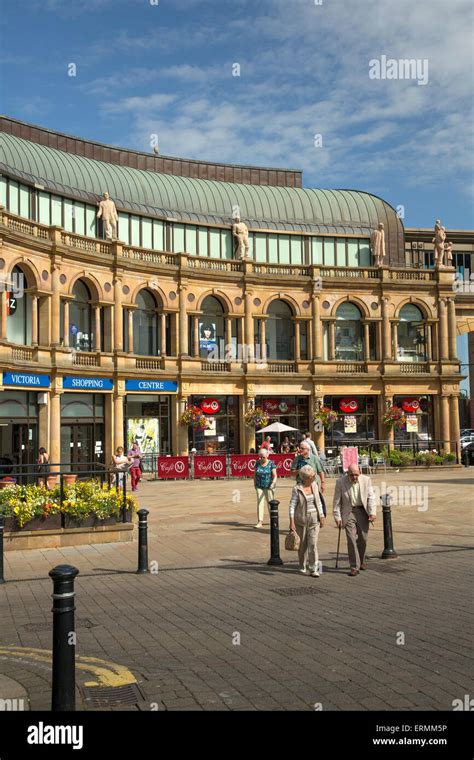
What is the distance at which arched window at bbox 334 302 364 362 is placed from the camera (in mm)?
47000

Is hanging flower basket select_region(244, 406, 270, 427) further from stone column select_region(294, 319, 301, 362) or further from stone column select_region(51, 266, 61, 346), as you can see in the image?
stone column select_region(51, 266, 61, 346)

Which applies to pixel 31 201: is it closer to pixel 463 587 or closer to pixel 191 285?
pixel 191 285

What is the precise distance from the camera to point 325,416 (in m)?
43.4

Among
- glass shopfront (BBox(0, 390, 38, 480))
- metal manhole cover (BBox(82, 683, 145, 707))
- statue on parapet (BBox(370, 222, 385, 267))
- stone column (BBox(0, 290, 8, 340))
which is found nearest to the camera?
metal manhole cover (BBox(82, 683, 145, 707))

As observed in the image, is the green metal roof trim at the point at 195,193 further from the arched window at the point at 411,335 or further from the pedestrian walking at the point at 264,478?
the pedestrian walking at the point at 264,478

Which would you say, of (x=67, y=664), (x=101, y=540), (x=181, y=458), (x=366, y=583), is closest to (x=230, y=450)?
(x=181, y=458)

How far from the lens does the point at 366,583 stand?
1168cm

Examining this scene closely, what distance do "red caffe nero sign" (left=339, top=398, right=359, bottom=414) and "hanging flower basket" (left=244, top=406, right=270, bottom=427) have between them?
5.93m

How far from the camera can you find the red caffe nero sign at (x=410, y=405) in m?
47.4

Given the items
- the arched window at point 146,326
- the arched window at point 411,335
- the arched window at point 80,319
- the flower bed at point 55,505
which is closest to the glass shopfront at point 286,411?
the arched window at point 146,326

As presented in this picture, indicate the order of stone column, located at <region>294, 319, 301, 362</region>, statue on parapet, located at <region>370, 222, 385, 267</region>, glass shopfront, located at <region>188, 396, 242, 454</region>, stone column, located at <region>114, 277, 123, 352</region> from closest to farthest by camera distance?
stone column, located at <region>114, 277, 123, 352</region>, glass shopfront, located at <region>188, 396, 242, 454</region>, stone column, located at <region>294, 319, 301, 362</region>, statue on parapet, located at <region>370, 222, 385, 267</region>

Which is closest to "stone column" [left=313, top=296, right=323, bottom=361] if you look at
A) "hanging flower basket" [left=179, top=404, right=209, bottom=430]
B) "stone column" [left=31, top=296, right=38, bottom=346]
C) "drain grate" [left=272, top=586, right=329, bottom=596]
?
"hanging flower basket" [left=179, top=404, right=209, bottom=430]

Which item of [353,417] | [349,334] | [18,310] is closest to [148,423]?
[18,310]
